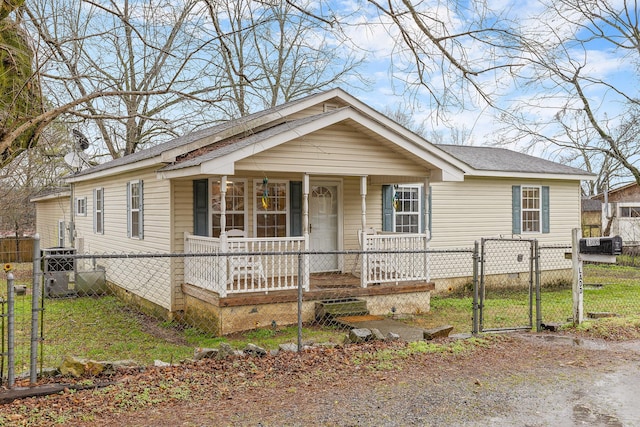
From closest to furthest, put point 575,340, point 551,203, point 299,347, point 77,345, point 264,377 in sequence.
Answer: point 264,377, point 299,347, point 575,340, point 77,345, point 551,203

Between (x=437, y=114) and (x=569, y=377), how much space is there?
3.27 m

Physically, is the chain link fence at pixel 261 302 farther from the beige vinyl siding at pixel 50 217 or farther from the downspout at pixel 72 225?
the beige vinyl siding at pixel 50 217

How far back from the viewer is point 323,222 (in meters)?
12.4

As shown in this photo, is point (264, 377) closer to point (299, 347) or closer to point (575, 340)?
point (299, 347)

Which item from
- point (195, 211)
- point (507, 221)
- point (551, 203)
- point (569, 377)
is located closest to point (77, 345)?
point (195, 211)

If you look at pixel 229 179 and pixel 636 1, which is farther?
pixel 636 1

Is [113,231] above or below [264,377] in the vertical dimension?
above

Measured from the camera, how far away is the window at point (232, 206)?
1098 cm

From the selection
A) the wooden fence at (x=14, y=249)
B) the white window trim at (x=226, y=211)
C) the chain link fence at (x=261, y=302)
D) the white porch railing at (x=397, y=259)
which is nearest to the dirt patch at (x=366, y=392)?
the chain link fence at (x=261, y=302)

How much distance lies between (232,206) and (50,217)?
18.1 meters

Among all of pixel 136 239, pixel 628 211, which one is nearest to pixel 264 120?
pixel 136 239

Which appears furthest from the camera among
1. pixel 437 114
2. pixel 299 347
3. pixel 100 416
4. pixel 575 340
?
pixel 575 340

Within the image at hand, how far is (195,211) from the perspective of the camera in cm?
1084

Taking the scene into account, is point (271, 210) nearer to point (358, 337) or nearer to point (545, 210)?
point (358, 337)
